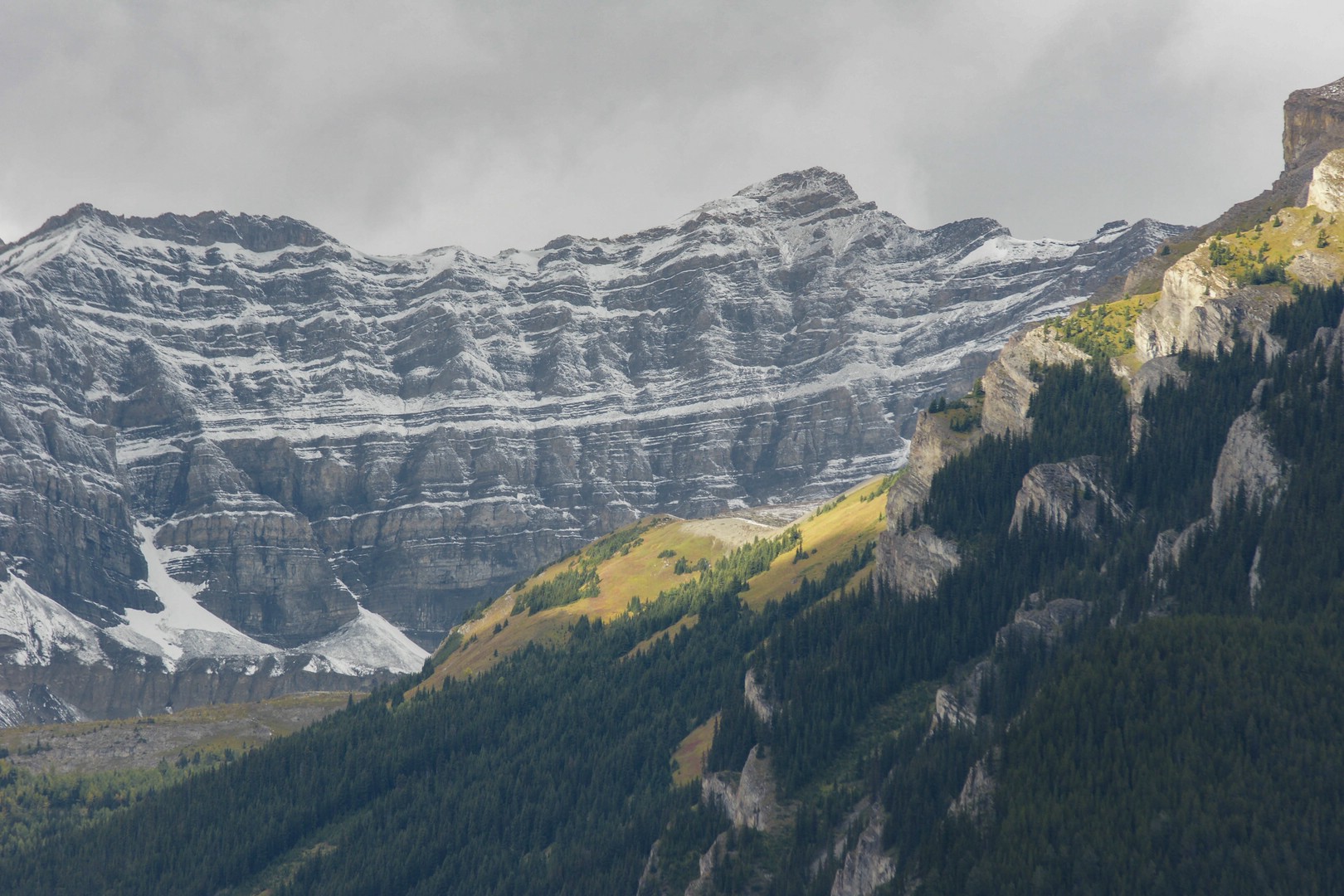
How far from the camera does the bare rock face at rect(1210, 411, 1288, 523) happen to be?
485 ft

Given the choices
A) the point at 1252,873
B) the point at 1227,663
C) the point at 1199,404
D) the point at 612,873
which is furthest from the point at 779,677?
the point at 1252,873

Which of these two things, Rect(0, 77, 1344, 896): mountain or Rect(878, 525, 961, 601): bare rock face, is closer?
Rect(0, 77, 1344, 896): mountain

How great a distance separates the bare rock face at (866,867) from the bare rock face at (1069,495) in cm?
5211

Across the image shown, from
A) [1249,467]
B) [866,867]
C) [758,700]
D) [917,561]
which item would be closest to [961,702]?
[866,867]

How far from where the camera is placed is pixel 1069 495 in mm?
176000

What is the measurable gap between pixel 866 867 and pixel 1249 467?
5313 centimetres

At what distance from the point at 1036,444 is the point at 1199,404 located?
23.7 metres

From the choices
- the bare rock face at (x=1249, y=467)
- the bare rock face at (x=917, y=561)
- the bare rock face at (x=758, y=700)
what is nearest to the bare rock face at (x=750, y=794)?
the bare rock face at (x=758, y=700)

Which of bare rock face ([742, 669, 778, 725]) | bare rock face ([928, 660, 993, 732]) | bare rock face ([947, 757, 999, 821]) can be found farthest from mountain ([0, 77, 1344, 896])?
bare rock face ([742, 669, 778, 725])

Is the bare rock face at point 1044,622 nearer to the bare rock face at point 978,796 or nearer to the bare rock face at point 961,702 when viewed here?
the bare rock face at point 961,702

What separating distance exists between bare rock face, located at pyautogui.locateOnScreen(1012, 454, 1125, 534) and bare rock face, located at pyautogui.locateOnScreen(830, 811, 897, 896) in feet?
171

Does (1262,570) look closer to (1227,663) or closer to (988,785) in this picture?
(1227,663)

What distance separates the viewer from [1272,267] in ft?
643

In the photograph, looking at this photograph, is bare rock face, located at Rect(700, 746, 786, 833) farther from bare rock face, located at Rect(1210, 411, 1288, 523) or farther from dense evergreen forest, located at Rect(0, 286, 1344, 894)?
bare rock face, located at Rect(1210, 411, 1288, 523)
